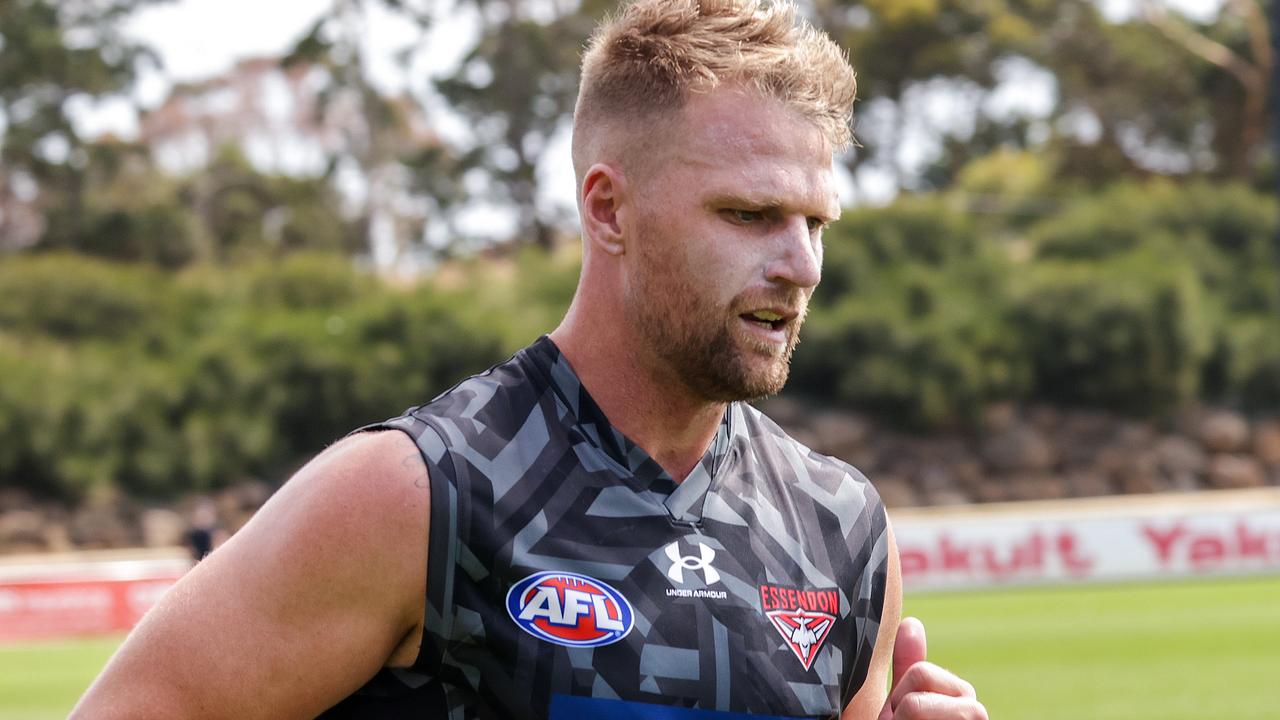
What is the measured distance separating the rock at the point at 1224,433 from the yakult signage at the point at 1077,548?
1430 centimetres

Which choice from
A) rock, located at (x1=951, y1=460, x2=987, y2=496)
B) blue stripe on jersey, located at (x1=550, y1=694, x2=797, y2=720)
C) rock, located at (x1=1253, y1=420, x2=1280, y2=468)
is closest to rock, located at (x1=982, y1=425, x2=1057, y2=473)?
rock, located at (x1=951, y1=460, x2=987, y2=496)

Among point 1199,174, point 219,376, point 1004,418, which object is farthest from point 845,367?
point 1199,174

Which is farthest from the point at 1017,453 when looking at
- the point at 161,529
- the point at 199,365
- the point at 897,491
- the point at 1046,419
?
the point at 161,529

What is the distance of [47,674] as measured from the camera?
59.0 ft

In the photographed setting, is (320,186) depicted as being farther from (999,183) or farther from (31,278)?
(999,183)

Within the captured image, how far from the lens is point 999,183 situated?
158 ft

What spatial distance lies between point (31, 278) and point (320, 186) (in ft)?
48.0

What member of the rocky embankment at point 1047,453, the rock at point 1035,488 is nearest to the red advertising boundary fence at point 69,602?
the rocky embankment at point 1047,453

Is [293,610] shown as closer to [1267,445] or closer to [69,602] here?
[69,602]

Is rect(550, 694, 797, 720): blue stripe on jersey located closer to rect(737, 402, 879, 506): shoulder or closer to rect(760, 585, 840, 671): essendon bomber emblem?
rect(760, 585, 840, 671): essendon bomber emblem

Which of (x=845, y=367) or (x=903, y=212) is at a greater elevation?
(x=903, y=212)

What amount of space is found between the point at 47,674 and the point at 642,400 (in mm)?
16552

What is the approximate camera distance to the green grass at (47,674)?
14.8m

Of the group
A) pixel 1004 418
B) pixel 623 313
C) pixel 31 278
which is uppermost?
pixel 623 313
